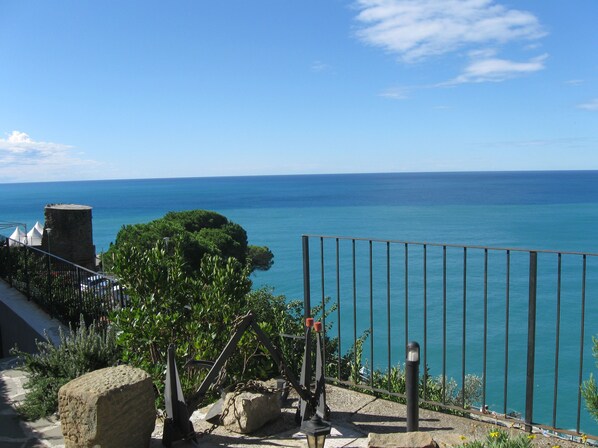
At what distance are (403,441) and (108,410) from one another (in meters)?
1.71

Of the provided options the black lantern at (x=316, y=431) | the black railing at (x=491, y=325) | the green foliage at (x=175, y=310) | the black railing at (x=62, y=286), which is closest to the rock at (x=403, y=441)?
the black lantern at (x=316, y=431)

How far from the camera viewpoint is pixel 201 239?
2884 cm

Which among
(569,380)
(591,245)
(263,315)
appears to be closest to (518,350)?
(569,380)

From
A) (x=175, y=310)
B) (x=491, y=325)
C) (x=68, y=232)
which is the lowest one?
(x=491, y=325)

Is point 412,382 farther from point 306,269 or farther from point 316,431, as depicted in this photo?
point 306,269

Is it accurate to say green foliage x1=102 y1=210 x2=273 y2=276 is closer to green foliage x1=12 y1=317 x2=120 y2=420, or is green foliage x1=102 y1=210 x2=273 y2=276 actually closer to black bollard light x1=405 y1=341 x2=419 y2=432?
green foliage x1=12 y1=317 x2=120 y2=420

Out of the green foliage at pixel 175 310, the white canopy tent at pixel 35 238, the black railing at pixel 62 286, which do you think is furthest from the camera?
the white canopy tent at pixel 35 238

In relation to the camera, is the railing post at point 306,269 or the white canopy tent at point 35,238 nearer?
the railing post at point 306,269

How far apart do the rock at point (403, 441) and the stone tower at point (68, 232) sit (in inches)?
719

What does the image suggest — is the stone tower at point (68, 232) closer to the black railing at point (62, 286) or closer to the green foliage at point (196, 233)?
the green foliage at point (196, 233)

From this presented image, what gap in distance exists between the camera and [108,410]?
10.3ft

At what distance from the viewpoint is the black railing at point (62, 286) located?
6222mm

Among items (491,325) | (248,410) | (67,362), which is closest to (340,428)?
(248,410)

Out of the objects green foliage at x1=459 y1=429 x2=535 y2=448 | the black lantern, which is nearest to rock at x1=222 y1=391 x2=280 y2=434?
the black lantern
